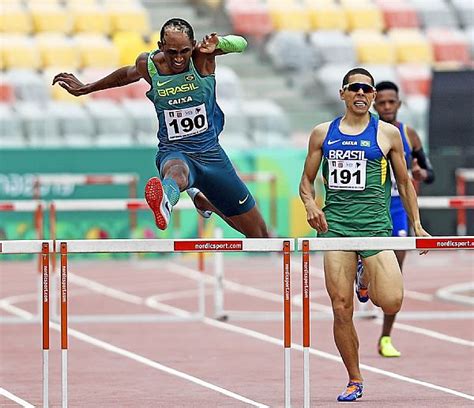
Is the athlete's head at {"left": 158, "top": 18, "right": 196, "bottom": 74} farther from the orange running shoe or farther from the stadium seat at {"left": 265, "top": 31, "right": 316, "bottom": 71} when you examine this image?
the stadium seat at {"left": 265, "top": 31, "right": 316, "bottom": 71}

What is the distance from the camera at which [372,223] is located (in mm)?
9172

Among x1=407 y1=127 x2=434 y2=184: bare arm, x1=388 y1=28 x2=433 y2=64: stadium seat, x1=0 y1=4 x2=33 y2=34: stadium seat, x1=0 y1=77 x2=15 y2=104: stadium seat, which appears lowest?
x1=407 y1=127 x2=434 y2=184: bare arm

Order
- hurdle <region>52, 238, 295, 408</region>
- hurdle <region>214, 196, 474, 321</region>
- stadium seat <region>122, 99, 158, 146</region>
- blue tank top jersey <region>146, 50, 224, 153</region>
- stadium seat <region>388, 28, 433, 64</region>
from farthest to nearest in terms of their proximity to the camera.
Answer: stadium seat <region>388, 28, 433, 64</region> < stadium seat <region>122, 99, 158, 146</region> < hurdle <region>214, 196, 474, 321</region> < blue tank top jersey <region>146, 50, 224, 153</region> < hurdle <region>52, 238, 295, 408</region>

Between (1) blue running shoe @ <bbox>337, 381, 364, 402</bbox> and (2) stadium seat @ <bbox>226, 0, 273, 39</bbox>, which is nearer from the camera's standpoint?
(1) blue running shoe @ <bbox>337, 381, 364, 402</bbox>

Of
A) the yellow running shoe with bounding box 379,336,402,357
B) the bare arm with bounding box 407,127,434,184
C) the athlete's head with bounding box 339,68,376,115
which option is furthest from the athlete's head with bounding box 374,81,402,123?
the athlete's head with bounding box 339,68,376,115

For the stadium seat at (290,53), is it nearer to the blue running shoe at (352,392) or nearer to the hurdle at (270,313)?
the hurdle at (270,313)

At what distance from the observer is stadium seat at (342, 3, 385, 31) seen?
81.9ft

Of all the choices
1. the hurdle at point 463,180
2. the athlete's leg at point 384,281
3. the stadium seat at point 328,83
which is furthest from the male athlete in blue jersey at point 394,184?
the stadium seat at point 328,83

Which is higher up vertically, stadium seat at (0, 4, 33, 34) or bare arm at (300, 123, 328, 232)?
stadium seat at (0, 4, 33, 34)

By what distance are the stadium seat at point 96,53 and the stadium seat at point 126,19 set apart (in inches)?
28.9

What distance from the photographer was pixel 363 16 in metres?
25.1

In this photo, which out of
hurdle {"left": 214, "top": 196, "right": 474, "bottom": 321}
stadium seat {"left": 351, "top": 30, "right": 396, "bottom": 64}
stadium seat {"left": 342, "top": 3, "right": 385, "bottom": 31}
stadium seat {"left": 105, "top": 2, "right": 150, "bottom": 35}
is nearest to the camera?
hurdle {"left": 214, "top": 196, "right": 474, "bottom": 321}

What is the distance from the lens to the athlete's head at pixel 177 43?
30.1ft

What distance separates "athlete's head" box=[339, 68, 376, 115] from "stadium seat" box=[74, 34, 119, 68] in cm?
1398
